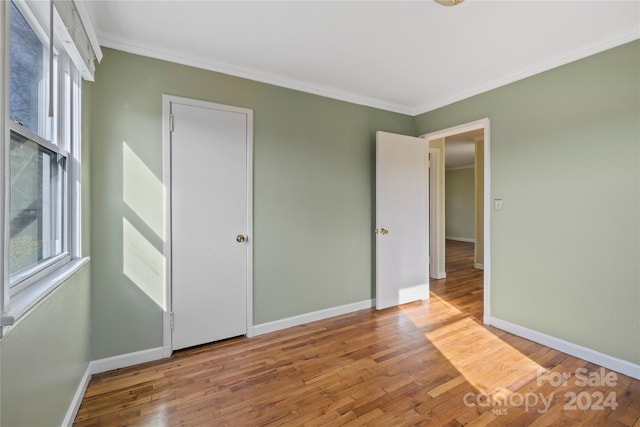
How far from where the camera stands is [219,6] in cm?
187

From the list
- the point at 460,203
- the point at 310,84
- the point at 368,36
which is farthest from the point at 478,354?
the point at 460,203

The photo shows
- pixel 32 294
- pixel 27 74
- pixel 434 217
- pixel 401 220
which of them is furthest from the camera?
pixel 434 217

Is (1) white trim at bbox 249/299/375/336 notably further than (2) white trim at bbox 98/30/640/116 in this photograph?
Yes

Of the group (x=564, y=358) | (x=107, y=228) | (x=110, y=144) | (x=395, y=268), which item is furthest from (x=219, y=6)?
(x=564, y=358)

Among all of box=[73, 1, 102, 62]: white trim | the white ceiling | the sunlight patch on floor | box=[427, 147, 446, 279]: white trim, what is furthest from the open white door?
box=[73, 1, 102, 62]: white trim

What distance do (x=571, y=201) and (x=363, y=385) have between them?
2207 millimetres

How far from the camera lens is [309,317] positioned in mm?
3104

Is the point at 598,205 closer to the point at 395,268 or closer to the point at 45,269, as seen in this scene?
the point at 395,268

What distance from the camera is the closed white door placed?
2.44 metres

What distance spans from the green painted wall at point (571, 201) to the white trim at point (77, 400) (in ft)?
11.2

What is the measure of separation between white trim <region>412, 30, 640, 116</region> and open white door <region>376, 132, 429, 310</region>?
541 mm

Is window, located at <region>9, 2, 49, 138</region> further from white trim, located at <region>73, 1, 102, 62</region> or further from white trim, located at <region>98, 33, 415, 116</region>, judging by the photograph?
white trim, located at <region>98, 33, 415, 116</region>

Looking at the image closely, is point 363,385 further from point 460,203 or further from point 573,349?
point 460,203

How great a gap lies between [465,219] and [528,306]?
7455 millimetres
